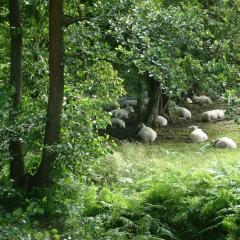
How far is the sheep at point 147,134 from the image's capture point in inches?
644

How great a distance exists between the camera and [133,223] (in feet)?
20.2

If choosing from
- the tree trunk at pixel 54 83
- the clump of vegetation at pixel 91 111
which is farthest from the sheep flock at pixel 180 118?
the tree trunk at pixel 54 83

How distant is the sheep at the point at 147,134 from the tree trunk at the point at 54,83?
1067 cm

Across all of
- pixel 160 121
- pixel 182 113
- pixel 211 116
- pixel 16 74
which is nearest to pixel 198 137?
pixel 160 121

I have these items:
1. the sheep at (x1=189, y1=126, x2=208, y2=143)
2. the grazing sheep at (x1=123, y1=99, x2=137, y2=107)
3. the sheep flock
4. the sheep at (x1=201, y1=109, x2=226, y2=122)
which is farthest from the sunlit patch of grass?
the grazing sheep at (x1=123, y1=99, x2=137, y2=107)

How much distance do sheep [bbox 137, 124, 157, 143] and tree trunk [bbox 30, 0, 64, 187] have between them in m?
10.7

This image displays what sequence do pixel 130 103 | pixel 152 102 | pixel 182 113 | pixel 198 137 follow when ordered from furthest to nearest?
pixel 130 103 < pixel 182 113 < pixel 152 102 < pixel 198 137

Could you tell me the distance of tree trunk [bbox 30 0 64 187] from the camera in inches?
216

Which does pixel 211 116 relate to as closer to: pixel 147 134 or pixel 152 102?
pixel 152 102

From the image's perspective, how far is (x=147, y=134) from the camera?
54.2 feet

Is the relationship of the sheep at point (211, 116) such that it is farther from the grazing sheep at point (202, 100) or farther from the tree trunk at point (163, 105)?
the grazing sheep at point (202, 100)

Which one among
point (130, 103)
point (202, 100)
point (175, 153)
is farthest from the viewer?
point (202, 100)

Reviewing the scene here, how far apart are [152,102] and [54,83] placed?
12722mm

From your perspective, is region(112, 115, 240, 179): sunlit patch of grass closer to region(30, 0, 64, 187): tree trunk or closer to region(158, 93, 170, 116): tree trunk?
region(158, 93, 170, 116): tree trunk
